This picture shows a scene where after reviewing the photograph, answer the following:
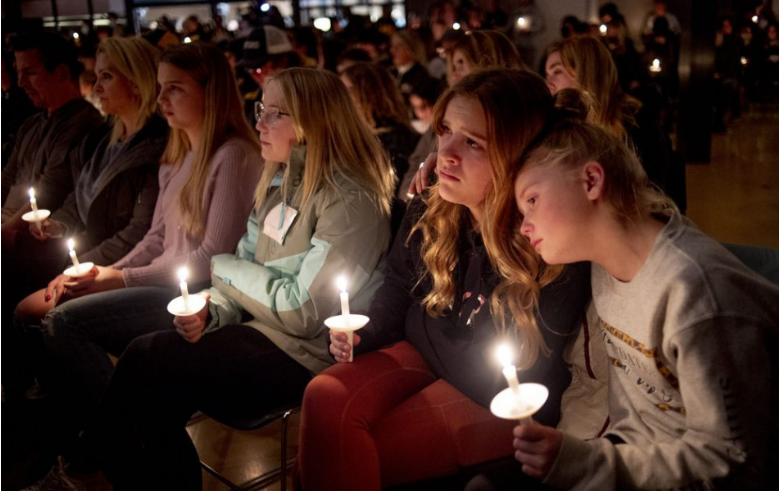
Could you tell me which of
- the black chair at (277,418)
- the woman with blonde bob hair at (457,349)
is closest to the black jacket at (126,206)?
the black chair at (277,418)

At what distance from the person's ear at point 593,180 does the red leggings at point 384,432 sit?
2.07 ft

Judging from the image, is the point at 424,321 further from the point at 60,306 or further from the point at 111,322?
the point at 60,306

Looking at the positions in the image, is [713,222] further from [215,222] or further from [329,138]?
[215,222]

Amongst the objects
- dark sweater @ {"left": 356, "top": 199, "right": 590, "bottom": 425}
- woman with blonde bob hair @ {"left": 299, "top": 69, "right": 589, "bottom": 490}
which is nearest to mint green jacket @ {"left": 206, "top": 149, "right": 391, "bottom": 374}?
dark sweater @ {"left": 356, "top": 199, "right": 590, "bottom": 425}

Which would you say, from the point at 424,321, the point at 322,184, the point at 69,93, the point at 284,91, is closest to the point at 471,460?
the point at 424,321

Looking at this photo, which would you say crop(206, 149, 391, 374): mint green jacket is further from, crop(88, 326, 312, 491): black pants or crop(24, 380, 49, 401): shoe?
crop(24, 380, 49, 401): shoe

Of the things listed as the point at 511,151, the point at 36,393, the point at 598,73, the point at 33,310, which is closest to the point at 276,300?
the point at 511,151

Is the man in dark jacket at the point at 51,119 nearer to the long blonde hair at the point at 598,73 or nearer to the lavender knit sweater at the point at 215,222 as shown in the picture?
the lavender knit sweater at the point at 215,222

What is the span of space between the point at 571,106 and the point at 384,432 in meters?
0.91

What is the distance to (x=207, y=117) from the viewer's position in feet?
9.23

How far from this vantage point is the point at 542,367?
5.40 feet

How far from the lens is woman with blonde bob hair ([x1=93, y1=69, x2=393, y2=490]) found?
2041 mm

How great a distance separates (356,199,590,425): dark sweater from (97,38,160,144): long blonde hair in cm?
184

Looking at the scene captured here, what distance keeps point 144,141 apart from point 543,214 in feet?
7.76
